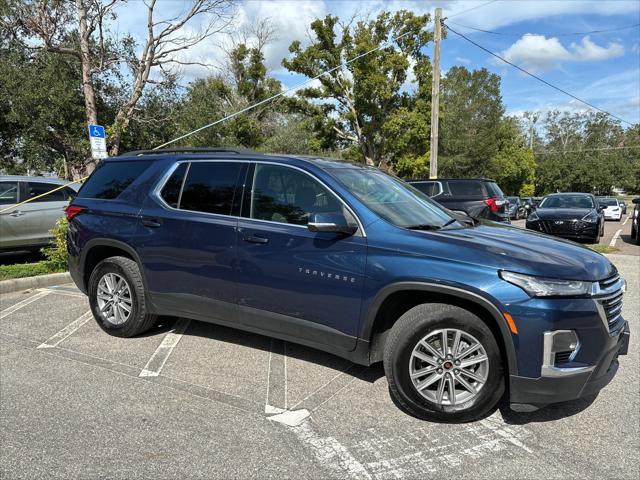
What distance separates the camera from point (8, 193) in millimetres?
8766

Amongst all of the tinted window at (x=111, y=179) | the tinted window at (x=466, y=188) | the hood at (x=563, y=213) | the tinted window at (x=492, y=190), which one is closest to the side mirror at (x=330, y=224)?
the tinted window at (x=111, y=179)

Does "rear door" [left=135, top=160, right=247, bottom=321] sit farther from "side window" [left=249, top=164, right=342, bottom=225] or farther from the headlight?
the headlight

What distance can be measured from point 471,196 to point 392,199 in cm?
877

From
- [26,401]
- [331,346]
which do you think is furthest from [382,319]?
[26,401]

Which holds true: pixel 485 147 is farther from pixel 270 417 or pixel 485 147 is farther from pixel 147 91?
pixel 270 417

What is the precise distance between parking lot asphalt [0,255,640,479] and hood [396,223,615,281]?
106 cm

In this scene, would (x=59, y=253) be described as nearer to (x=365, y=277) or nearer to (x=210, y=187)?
(x=210, y=187)

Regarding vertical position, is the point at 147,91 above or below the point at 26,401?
→ above

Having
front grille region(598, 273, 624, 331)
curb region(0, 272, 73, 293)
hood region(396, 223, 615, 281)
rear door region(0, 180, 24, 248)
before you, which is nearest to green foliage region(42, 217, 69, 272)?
curb region(0, 272, 73, 293)

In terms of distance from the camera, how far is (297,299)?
3.57m

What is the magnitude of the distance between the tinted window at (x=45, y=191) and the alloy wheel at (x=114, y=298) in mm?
5490

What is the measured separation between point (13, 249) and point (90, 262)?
495 cm

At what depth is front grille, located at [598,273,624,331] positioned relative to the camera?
2971 millimetres

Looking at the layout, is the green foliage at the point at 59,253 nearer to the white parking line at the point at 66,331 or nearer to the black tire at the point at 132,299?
the white parking line at the point at 66,331
